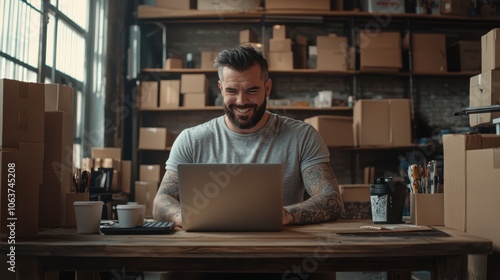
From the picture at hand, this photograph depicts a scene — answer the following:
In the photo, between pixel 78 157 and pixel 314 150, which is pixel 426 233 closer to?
pixel 314 150

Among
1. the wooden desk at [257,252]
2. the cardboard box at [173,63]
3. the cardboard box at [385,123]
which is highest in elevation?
the cardboard box at [173,63]

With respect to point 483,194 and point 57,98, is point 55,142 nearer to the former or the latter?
point 57,98

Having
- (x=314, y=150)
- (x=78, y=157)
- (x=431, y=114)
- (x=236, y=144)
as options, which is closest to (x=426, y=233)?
(x=314, y=150)

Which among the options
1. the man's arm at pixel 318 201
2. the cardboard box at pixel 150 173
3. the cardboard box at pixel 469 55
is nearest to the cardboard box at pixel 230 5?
the cardboard box at pixel 150 173

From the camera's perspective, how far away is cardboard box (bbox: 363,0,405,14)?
5296 mm

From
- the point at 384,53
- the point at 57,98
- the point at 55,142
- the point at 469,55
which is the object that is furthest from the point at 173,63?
the point at 55,142

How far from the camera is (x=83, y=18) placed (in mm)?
4457

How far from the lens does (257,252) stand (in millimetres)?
1191

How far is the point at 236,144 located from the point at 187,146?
22 cm

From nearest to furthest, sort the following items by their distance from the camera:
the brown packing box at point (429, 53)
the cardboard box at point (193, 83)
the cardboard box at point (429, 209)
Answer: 1. the cardboard box at point (429, 209)
2. the cardboard box at point (193, 83)
3. the brown packing box at point (429, 53)

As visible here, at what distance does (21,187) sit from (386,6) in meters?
4.72

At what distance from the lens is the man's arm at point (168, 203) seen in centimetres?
173

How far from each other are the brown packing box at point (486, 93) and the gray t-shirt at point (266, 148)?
629 mm

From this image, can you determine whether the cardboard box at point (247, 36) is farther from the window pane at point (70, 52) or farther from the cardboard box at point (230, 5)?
the window pane at point (70, 52)
